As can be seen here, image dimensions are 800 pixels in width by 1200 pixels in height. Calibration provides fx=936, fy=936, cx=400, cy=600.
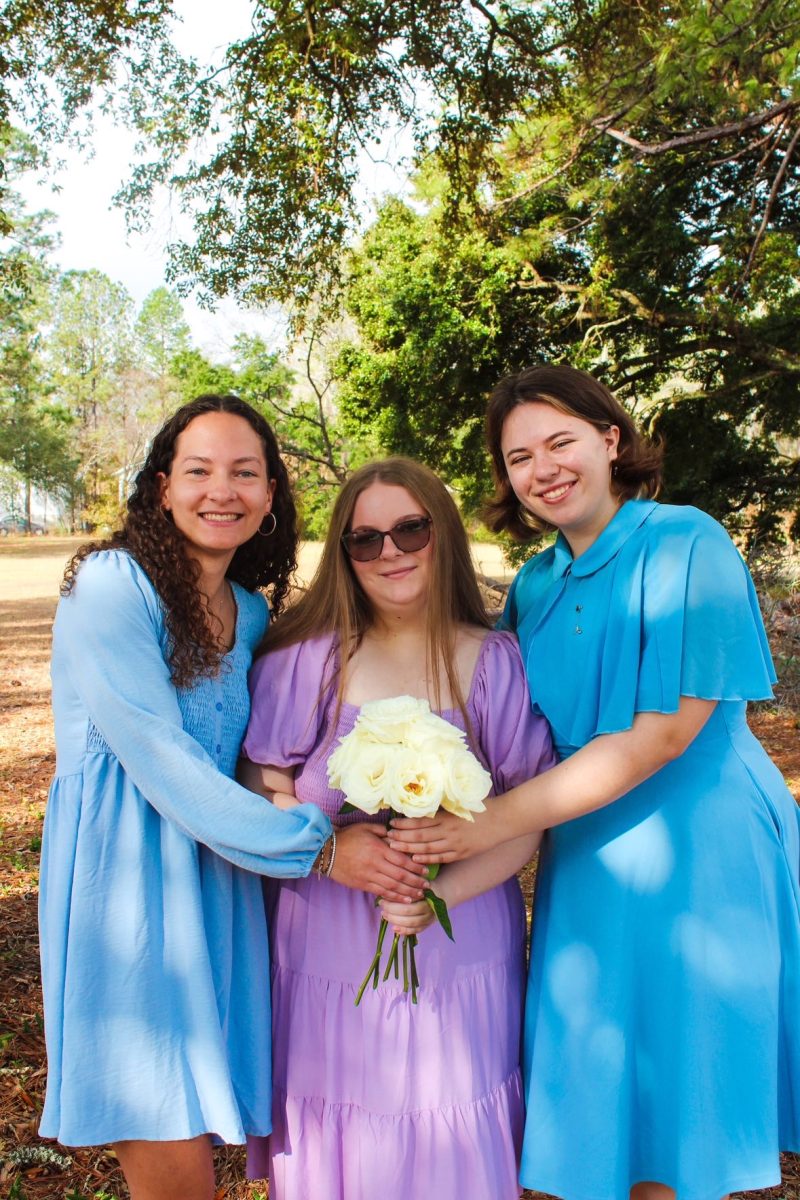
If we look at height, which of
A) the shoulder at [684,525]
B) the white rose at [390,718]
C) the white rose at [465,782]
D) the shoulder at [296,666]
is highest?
the shoulder at [684,525]

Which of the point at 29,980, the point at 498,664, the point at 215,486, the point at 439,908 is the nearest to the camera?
the point at 439,908

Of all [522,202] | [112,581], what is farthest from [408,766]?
[522,202]

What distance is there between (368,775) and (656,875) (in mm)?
813

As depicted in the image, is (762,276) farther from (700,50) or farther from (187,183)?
(187,183)

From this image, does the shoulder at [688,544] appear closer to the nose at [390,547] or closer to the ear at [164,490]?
the nose at [390,547]

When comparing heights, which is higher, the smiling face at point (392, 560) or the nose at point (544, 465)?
the nose at point (544, 465)

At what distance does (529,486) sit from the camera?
264 cm

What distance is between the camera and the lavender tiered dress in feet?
8.09

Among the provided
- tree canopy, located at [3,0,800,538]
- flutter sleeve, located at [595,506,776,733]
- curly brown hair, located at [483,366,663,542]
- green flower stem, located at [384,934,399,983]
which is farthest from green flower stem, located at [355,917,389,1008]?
tree canopy, located at [3,0,800,538]

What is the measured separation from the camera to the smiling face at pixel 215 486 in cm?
257

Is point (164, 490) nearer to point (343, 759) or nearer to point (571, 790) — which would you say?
point (343, 759)

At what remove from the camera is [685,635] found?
236cm

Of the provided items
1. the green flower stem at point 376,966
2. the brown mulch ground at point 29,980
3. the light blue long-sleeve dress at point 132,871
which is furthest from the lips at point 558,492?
the brown mulch ground at point 29,980

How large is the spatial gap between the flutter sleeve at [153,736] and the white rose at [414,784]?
27 centimetres
